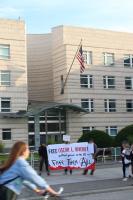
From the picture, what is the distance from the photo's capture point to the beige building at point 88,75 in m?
56.8

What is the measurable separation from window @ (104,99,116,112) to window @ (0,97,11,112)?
500 inches

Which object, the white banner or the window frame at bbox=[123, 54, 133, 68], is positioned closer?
the white banner

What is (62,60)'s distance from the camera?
2267 inches

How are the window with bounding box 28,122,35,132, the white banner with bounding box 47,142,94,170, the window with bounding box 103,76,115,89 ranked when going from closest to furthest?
the white banner with bounding box 47,142,94,170
the window with bounding box 28,122,35,132
the window with bounding box 103,76,115,89

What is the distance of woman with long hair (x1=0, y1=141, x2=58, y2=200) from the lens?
6010 mm

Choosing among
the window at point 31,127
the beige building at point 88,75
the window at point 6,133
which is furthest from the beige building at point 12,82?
the beige building at point 88,75

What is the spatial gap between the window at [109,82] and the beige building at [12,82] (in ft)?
35.6

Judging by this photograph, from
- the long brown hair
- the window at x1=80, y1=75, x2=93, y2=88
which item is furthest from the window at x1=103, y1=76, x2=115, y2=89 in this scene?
the long brown hair

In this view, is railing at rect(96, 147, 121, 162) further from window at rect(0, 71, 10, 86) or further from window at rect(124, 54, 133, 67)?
window at rect(124, 54, 133, 67)

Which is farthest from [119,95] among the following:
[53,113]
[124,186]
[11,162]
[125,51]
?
[11,162]

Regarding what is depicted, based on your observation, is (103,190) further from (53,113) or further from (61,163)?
(53,113)

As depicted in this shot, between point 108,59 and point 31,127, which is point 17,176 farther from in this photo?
point 108,59

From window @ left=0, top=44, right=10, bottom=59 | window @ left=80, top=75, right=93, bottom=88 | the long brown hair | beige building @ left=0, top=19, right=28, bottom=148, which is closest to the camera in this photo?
the long brown hair

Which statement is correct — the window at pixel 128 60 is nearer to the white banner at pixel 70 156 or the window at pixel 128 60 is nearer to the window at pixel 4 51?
the window at pixel 4 51
